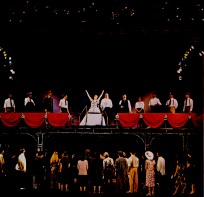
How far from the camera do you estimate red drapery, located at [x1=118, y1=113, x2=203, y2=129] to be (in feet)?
58.9

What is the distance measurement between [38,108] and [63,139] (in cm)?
288

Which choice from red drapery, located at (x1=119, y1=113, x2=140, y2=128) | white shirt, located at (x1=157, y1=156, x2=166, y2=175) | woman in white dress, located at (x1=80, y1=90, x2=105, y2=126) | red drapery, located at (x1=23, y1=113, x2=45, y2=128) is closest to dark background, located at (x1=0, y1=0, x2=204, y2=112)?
red drapery, located at (x1=23, y1=113, x2=45, y2=128)

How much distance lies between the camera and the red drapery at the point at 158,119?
1795 cm

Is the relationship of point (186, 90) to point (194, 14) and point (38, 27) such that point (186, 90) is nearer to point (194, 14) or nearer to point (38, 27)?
point (194, 14)

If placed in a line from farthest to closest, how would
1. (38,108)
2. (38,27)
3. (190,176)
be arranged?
Answer: (38,108) < (38,27) < (190,176)

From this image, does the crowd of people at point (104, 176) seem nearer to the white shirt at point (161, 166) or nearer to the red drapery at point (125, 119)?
the white shirt at point (161, 166)

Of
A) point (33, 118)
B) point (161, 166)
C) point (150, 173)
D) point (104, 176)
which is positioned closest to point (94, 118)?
point (33, 118)

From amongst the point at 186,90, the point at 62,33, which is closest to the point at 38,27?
the point at 62,33

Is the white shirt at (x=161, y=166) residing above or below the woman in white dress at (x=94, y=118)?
below

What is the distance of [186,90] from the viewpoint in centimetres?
2331

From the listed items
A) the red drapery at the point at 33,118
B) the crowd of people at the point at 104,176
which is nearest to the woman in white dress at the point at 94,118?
the red drapery at the point at 33,118

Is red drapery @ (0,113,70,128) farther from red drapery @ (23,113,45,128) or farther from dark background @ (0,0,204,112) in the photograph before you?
dark background @ (0,0,204,112)

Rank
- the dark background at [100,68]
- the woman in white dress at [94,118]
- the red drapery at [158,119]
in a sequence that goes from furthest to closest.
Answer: the dark background at [100,68] → the woman in white dress at [94,118] → the red drapery at [158,119]

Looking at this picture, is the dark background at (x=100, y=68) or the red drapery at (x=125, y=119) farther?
the dark background at (x=100, y=68)
